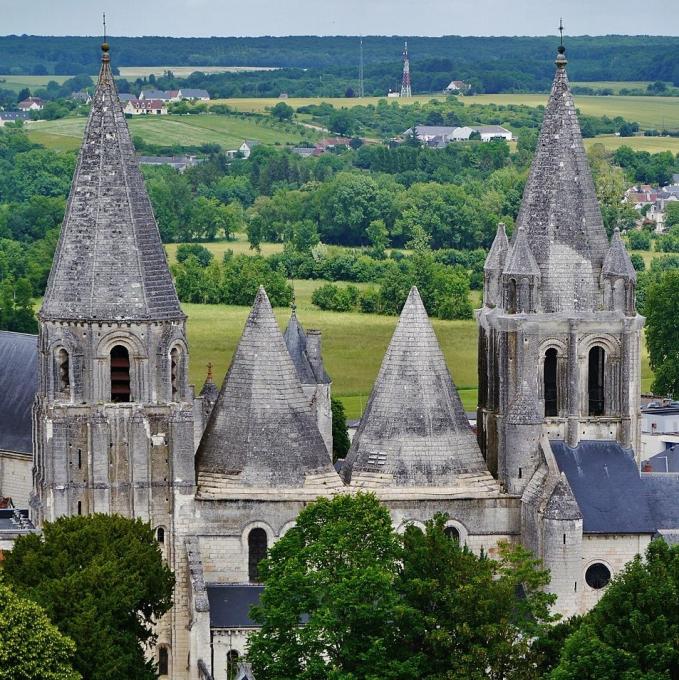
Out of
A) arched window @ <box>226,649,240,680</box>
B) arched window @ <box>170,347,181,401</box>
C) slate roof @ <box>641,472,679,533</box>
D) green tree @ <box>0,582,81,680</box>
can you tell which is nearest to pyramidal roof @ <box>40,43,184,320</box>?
arched window @ <box>170,347,181,401</box>

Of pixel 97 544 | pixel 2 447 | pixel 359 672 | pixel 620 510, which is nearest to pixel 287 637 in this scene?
pixel 359 672

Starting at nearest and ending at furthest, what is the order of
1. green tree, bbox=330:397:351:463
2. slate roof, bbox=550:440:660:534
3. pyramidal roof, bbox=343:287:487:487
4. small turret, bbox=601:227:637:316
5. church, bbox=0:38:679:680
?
church, bbox=0:38:679:680, slate roof, bbox=550:440:660:534, pyramidal roof, bbox=343:287:487:487, small turret, bbox=601:227:637:316, green tree, bbox=330:397:351:463

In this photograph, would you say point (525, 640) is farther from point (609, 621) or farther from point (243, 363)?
point (243, 363)

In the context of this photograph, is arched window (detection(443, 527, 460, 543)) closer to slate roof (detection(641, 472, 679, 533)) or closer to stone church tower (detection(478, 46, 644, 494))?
stone church tower (detection(478, 46, 644, 494))

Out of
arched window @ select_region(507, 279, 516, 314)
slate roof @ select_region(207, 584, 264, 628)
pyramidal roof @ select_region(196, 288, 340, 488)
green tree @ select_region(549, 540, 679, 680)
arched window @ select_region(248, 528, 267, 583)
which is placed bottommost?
green tree @ select_region(549, 540, 679, 680)

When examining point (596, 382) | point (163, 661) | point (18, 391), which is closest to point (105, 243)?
point (163, 661)

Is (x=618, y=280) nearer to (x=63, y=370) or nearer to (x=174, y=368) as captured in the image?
(x=174, y=368)
